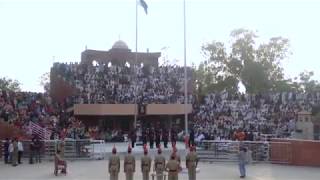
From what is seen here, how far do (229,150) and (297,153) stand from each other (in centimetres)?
367

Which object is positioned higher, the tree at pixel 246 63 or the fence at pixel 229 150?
the tree at pixel 246 63

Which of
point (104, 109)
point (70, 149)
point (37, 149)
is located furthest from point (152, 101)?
point (37, 149)

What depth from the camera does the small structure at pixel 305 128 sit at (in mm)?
36281

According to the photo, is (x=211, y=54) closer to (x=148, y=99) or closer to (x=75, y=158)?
(x=148, y=99)

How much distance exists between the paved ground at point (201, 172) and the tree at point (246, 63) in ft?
121

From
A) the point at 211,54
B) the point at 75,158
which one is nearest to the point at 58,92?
the point at 75,158

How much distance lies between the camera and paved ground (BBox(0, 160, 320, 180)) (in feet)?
77.5

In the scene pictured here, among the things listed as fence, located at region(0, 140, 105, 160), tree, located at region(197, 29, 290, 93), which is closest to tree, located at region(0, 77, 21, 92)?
tree, located at region(197, 29, 290, 93)

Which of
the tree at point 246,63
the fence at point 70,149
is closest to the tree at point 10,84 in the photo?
the tree at point 246,63

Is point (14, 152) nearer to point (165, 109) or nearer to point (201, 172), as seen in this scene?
point (201, 172)

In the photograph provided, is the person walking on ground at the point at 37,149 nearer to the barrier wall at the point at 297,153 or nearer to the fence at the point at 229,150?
the fence at the point at 229,150

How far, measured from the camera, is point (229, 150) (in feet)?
100

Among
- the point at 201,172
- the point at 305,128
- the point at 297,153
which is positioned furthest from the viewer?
the point at 305,128

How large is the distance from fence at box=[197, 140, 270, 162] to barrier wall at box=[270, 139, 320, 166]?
51 cm
